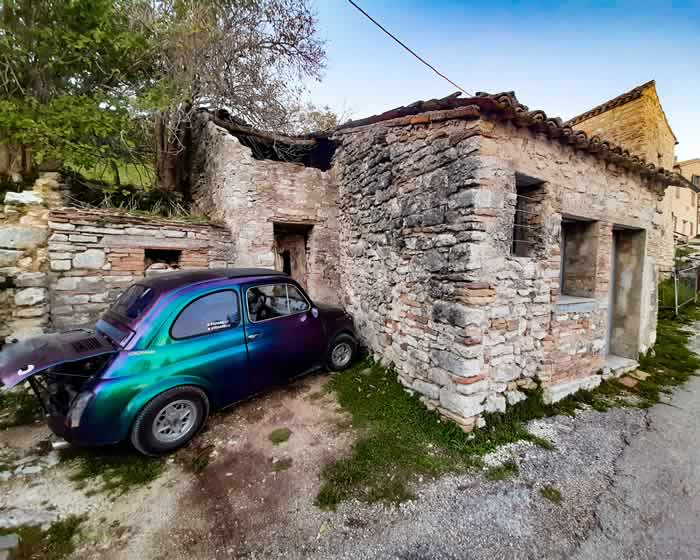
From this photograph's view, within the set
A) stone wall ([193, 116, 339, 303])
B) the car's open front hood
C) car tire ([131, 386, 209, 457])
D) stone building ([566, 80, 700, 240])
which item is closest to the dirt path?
car tire ([131, 386, 209, 457])

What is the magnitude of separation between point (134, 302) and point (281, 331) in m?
1.58

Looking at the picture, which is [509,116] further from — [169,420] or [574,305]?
[169,420]

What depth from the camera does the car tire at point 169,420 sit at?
100 inches

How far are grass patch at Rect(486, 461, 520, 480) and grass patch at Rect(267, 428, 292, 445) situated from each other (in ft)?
6.43

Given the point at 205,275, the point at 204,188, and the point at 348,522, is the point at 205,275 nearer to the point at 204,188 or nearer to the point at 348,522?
the point at 348,522

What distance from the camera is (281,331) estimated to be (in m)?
3.53

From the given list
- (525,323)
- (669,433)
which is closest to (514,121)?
(525,323)

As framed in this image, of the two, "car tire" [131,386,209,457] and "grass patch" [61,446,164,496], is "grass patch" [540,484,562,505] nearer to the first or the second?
"car tire" [131,386,209,457]

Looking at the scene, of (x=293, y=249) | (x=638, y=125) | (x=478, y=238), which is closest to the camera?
(x=478, y=238)

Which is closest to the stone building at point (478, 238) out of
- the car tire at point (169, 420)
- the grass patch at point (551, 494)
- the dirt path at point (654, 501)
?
the grass patch at point (551, 494)

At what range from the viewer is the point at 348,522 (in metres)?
2.12

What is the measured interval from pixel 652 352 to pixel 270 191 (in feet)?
26.3

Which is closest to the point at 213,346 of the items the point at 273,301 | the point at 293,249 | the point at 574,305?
the point at 273,301

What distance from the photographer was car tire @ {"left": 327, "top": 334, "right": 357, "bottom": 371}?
14.0ft
